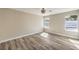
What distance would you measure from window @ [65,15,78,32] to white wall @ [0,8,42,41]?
0.57 meters

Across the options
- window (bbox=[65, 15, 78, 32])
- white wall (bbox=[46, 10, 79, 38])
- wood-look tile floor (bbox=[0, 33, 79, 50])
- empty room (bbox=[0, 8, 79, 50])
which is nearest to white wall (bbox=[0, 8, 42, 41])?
empty room (bbox=[0, 8, 79, 50])

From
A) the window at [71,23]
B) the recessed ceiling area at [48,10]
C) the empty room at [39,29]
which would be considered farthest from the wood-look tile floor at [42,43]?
the recessed ceiling area at [48,10]

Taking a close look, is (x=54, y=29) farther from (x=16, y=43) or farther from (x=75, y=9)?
(x=16, y=43)

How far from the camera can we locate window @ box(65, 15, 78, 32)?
170 centimetres

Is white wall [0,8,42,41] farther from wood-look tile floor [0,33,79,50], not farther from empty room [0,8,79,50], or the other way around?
wood-look tile floor [0,33,79,50]

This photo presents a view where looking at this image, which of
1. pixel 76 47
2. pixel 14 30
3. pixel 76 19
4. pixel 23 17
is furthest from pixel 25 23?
pixel 76 47

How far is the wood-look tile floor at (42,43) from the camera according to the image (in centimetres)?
173

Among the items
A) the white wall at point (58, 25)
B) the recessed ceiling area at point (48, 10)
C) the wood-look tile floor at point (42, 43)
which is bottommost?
the wood-look tile floor at point (42, 43)

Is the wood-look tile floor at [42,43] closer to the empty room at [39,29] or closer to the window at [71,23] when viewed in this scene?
the empty room at [39,29]

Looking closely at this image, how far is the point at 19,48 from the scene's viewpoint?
1.75 meters

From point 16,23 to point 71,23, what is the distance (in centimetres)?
113

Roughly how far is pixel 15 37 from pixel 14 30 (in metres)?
0.15

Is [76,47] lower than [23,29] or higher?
lower

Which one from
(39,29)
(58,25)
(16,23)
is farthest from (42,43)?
(16,23)
